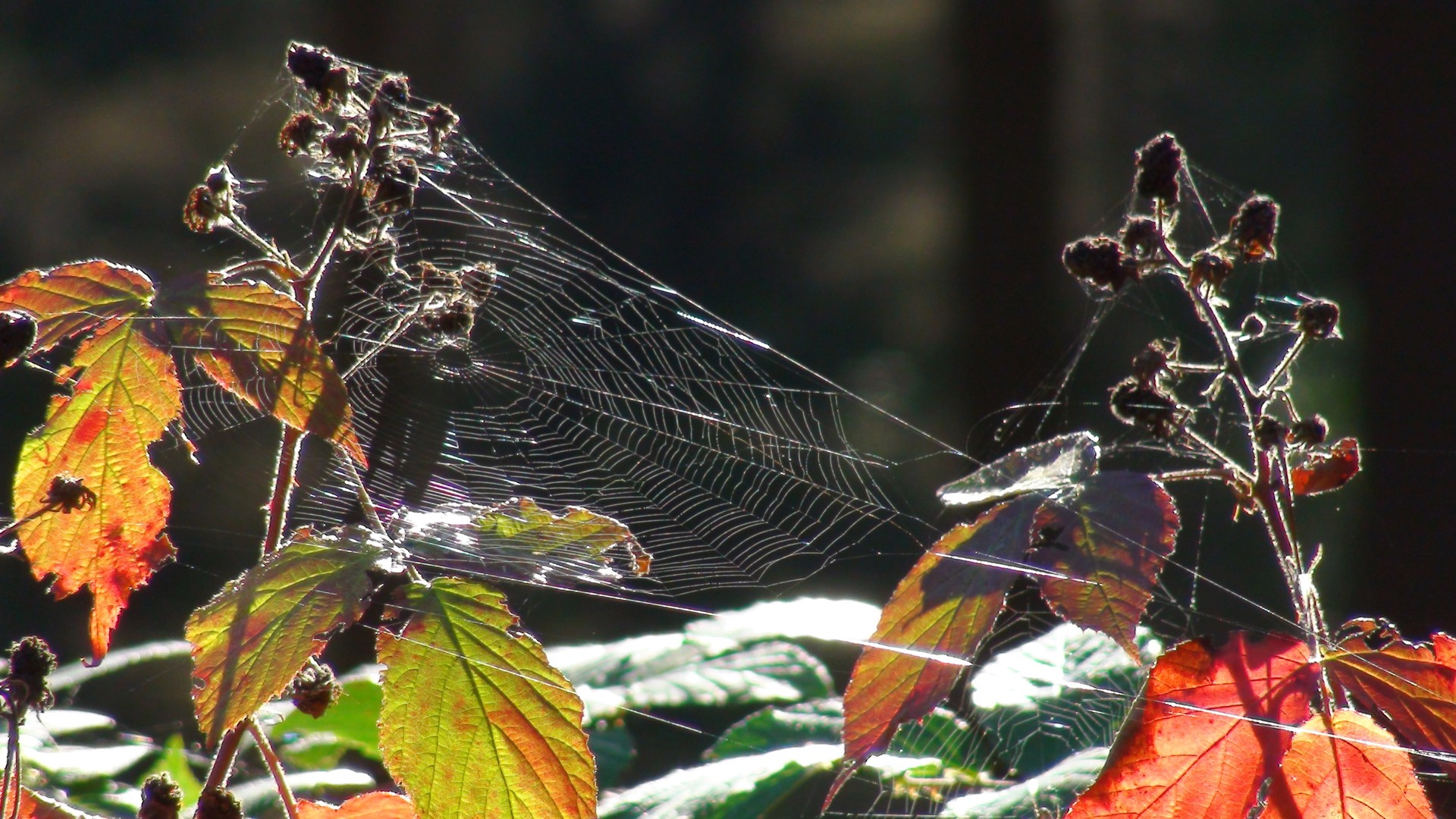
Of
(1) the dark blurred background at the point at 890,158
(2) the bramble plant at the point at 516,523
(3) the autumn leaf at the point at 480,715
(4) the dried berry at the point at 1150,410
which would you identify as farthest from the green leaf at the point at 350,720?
(1) the dark blurred background at the point at 890,158

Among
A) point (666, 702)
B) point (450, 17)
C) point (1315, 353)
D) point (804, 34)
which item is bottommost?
point (666, 702)

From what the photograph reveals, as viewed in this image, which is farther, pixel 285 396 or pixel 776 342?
pixel 776 342

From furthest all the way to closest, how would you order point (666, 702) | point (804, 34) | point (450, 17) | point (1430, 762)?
point (804, 34) → point (450, 17) → point (666, 702) → point (1430, 762)

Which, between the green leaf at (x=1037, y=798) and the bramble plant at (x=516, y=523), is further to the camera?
the green leaf at (x=1037, y=798)

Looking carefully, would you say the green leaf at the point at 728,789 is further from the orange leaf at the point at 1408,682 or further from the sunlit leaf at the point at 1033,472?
the orange leaf at the point at 1408,682

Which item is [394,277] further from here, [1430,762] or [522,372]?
[1430,762]

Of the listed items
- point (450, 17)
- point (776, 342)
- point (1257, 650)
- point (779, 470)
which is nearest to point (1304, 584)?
point (1257, 650)
